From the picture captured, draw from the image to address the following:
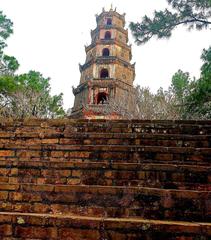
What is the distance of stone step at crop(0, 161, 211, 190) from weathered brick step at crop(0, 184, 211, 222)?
20.9 inches

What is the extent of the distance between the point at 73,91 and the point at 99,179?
70.4 ft

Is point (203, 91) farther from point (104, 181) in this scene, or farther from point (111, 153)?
point (104, 181)

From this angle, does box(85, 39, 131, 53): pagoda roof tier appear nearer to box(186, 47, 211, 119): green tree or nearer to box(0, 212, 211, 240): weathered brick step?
box(186, 47, 211, 119): green tree

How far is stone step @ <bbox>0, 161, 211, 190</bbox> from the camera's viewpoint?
11.3 feet

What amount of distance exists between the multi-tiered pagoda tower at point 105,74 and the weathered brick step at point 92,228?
18260mm

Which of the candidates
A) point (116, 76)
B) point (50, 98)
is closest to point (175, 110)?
point (116, 76)

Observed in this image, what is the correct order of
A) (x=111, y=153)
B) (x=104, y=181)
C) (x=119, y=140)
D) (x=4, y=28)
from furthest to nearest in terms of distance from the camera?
(x=4, y=28), (x=119, y=140), (x=111, y=153), (x=104, y=181)

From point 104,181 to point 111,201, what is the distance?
64 cm

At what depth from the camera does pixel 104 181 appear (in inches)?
143

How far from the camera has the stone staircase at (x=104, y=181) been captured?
8.11 ft

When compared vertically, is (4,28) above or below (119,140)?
above

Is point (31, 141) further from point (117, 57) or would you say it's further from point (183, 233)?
point (117, 57)

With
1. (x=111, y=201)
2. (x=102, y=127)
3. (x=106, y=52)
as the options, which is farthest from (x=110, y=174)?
(x=106, y=52)

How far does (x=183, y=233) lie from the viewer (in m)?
2.36
